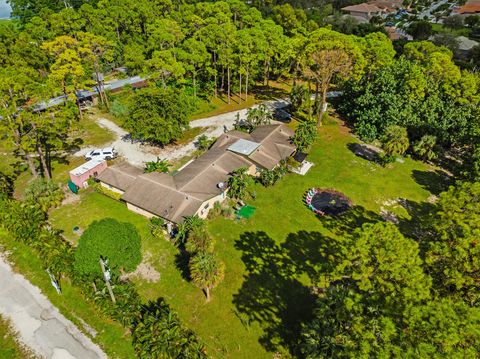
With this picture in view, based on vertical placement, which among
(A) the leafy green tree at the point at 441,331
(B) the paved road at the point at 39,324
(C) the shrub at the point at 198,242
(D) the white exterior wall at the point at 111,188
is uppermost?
(A) the leafy green tree at the point at 441,331

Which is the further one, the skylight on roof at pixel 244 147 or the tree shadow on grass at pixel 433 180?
the tree shadow on grass at pixel 433 180

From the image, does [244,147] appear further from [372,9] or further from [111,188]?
[372,9]

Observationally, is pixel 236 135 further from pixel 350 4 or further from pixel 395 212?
pixel 350 4

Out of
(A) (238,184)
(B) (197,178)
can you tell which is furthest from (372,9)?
(B) (197,178)

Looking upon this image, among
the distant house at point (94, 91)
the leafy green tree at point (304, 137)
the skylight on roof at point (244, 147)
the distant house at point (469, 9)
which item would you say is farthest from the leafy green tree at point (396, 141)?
the distant house at point (469, 9)

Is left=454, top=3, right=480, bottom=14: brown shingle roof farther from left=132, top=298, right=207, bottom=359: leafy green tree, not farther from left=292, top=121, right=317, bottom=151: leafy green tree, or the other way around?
left=132, top=298, right=207, bottom=359: leafy green tree

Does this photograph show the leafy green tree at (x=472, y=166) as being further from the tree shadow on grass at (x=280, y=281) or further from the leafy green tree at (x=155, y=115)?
the leafy green tree at (x=155, y=115)
